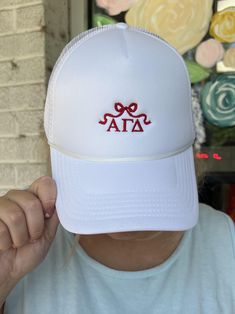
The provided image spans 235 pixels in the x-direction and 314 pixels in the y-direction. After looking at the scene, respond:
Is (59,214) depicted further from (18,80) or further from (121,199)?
(18,80)

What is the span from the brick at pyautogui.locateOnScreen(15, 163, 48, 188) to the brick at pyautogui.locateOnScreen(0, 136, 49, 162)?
0.09 feet

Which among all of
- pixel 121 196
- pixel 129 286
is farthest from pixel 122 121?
pixel 129 286

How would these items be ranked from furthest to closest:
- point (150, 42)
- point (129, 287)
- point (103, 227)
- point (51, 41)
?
1. point (51, 41)
2. point (129, 287)
3. point (150, 42)
4. point (103, 227)

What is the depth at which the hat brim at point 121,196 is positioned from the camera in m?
0.84

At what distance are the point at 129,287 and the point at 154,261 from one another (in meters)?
0.09

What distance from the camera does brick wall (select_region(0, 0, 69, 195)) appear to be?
78.0 inches

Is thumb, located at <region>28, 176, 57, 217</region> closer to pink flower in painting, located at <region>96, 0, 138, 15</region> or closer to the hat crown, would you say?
the hat crown

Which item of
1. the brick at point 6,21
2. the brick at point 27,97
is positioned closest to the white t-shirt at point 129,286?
the brick at point 27,97

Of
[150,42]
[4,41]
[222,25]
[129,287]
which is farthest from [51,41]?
[129,287]

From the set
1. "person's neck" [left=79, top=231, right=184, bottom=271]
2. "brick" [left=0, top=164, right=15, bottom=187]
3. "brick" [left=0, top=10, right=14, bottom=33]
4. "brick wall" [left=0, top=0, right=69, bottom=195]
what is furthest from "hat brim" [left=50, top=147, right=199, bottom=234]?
"brick" [left=0, top=10, right=14, bottom=33]

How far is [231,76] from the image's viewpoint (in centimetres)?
208

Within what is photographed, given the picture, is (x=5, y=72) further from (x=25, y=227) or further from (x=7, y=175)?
(x=25, y=227)

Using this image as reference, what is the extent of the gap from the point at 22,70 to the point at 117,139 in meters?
1.28

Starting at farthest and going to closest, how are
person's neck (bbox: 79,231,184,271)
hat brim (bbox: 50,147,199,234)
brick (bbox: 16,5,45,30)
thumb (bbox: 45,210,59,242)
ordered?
1. brick (bbox: 16,5,45,30)
2. person's neck (bbox: 79,231,184,271)
3. thumb (bbox: 45,210,59,242)
4. hat brim (bbox: 50,147,199,234)
